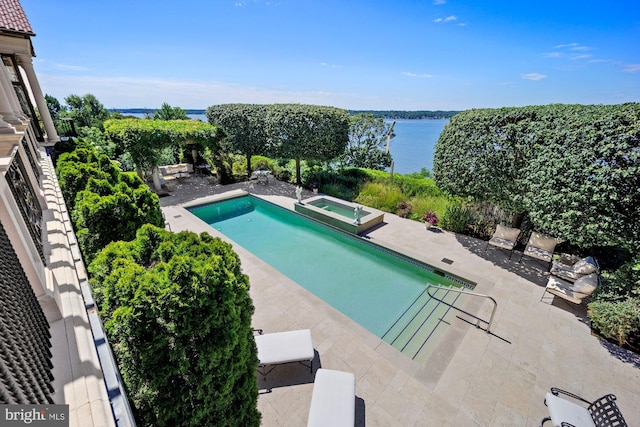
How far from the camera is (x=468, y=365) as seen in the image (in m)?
5.38

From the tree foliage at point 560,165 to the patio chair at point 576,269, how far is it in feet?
2.08

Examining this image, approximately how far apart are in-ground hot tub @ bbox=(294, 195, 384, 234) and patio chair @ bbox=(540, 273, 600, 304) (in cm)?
638

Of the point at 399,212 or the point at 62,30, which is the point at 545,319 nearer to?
the point at 399,212

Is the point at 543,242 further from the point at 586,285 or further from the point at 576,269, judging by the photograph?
the point at 586,285

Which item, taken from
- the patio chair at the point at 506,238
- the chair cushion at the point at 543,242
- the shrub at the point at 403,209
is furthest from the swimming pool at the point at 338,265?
the shrub at the point at 403,209

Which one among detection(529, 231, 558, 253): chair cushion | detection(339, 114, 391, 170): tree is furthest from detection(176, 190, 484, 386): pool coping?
detection(339, 114, 391, 170): tree

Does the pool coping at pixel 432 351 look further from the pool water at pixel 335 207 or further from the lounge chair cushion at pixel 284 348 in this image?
the pool water at pixel 335 207

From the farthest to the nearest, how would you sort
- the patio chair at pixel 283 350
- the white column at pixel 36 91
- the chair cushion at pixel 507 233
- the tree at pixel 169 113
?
the tree at pixel 169 113 → the chair cushion at pixel 507 233 → the white column at pixel 36 91 → the patio chair at pixel 283 350

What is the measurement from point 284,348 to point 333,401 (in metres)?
1.40

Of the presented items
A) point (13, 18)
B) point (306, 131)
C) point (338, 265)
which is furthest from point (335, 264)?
point (13, 18)

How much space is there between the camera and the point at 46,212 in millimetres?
5840

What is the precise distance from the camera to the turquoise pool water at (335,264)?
25.3 feet

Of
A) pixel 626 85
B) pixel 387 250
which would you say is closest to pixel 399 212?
pixel 387 250
